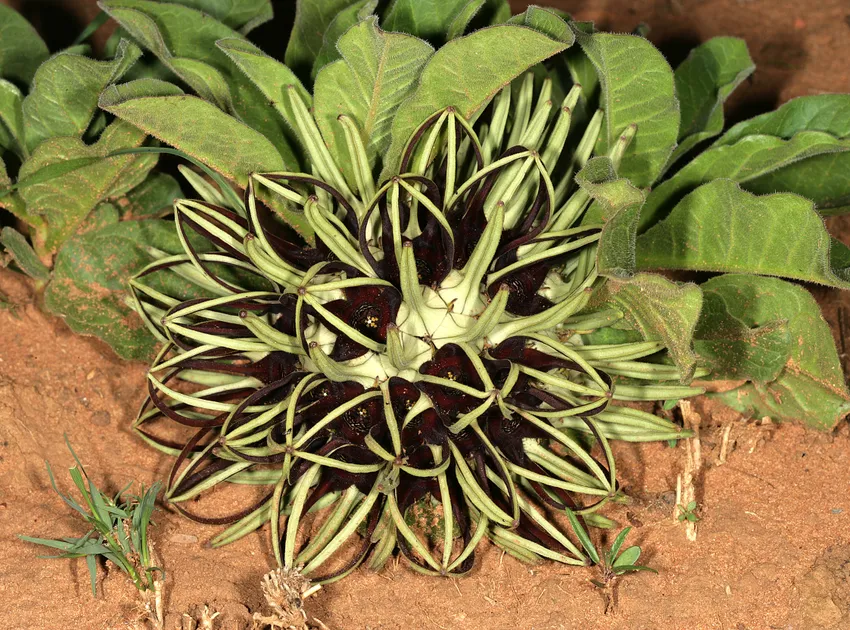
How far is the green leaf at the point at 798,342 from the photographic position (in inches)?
70.2

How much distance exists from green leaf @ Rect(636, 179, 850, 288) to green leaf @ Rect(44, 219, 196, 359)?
0.95 metres

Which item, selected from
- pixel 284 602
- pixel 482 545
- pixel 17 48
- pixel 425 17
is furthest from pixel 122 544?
pixel 17 48

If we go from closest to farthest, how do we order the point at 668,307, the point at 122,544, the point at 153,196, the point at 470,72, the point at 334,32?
the point at 668,307 → the point at 122,544 → the point at 470,72 → the point at 334,32 → the point at 153,196

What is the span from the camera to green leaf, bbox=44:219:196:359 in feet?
6.47

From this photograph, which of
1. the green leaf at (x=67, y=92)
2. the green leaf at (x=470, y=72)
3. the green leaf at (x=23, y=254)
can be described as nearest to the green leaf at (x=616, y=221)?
the green leaf at (x=470, y=72)

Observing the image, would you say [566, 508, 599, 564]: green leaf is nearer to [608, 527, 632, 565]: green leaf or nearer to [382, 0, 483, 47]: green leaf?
[608, 527, 632, 565]: green leaf

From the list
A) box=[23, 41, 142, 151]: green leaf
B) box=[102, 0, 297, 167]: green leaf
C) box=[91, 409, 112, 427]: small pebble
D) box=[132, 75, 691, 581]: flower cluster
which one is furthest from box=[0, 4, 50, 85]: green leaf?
box=[91, 409, 112, 427]: small pebble

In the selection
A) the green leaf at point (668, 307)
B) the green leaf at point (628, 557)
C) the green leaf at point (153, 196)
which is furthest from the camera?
the green leaf at point (153, 196)

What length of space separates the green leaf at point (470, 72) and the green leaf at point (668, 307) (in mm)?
422

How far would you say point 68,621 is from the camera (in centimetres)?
148

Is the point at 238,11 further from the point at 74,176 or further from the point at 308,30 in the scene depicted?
the point at 74,176

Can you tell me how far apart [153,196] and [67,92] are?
0.30 meters

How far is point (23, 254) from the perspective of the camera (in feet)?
6.65

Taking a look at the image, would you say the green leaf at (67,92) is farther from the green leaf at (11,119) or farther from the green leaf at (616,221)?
the green leaf at (616,221)
